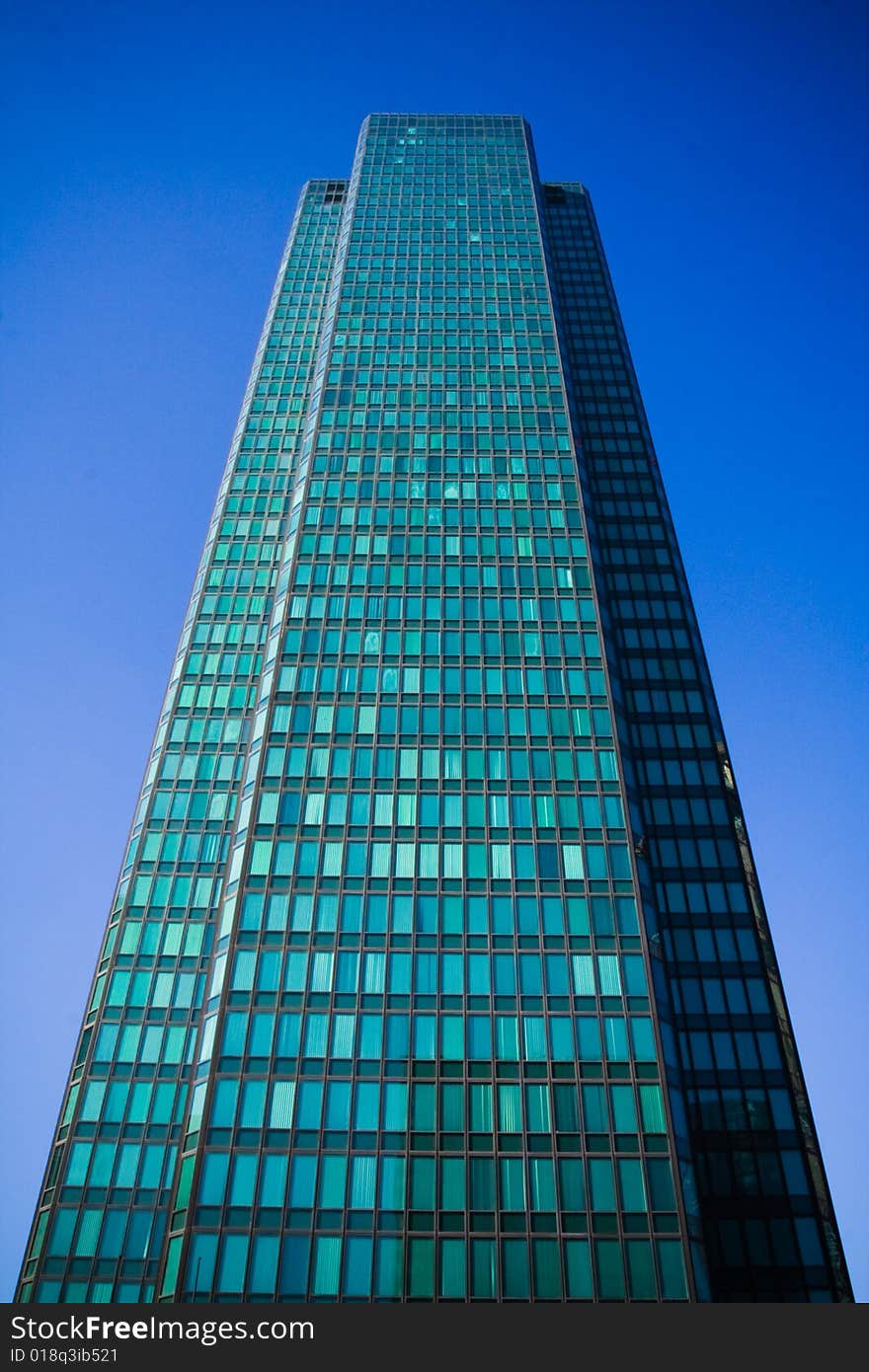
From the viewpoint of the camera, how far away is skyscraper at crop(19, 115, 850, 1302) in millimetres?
39562

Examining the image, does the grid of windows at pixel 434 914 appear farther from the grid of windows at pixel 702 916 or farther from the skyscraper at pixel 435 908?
the grid of windows at pixel 702 916

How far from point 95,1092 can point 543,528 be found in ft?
149

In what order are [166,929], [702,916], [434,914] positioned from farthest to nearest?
[702,916], [166,929], [434,914]

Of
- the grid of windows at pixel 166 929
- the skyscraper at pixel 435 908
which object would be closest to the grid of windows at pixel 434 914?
the skyscraper at pixel 435 908

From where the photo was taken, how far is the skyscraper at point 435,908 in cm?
3956

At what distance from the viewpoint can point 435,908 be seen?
48438 millimetres

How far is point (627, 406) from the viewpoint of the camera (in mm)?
103750

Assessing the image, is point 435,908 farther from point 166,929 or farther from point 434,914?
point 166,929

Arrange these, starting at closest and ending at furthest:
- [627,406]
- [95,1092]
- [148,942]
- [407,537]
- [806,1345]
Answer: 1. [806,1345]
2. [95,1092]
3. [148,942]
4. [407,537]
5. [627,406]

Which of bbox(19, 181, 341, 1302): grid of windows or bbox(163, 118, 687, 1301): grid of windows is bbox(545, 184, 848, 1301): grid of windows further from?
bbox(19, 181, 341, 1302): grid of windows

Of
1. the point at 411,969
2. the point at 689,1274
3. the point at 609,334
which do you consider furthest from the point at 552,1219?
the point at 609,334

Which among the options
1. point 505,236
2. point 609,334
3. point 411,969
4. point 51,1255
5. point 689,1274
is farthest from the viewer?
point 609,334

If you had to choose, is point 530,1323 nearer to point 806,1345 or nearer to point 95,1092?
point 806,1345

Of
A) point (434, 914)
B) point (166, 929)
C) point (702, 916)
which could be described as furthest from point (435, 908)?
point (702, 916)
